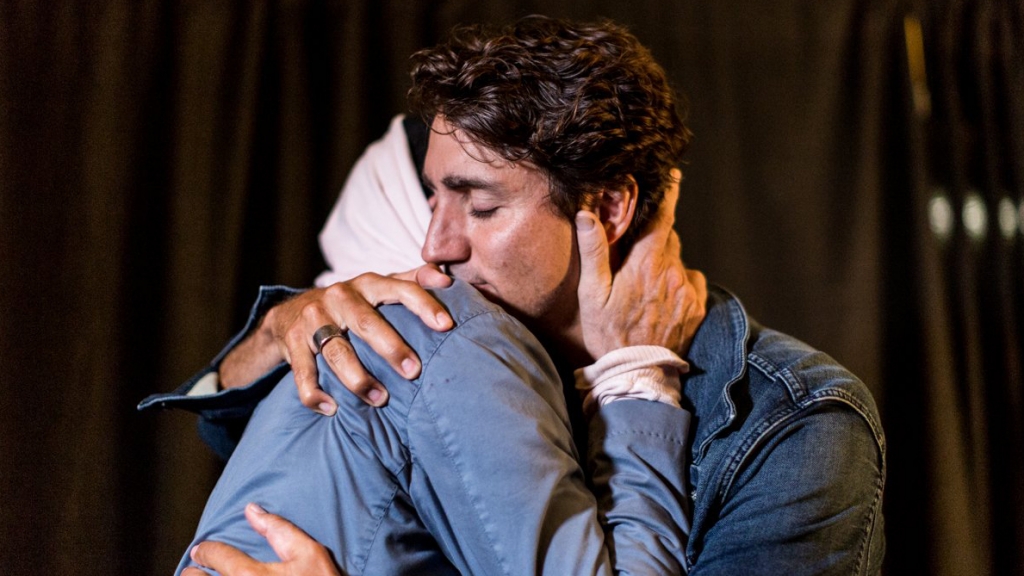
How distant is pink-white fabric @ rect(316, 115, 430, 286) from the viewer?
1466mm

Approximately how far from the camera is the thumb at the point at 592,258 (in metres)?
1.25

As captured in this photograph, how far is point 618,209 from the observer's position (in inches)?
53.0

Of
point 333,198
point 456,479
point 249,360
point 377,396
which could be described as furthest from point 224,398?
point 333,198

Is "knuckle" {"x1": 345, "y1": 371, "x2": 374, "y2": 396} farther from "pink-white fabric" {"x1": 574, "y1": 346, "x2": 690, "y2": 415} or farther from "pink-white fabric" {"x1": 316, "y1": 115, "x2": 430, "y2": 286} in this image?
"pink-white fabric" {"x1": 316, "y1": 115, "x2": 430, "y2": 286}

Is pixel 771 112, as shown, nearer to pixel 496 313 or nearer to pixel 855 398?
pixel 855 398

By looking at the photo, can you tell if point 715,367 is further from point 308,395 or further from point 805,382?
point 308,395

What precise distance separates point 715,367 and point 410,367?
20.5 inches

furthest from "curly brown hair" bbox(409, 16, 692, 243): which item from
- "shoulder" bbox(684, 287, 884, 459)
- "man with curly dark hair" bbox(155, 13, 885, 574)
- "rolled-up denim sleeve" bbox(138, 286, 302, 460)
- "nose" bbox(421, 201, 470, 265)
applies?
"rolled-up denim sleeve" bbox(138, 286, 302, 460)

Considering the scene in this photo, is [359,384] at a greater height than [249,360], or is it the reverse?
[359,384]

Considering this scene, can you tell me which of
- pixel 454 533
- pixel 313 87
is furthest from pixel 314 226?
pixel 454 533

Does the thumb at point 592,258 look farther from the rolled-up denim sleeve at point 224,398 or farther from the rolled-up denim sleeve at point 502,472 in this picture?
the rolled-up denim sleeve at point 224,398

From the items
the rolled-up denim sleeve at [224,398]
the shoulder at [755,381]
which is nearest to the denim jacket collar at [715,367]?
the shoulder at [755,381]

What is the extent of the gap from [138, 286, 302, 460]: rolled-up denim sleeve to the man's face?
0.31 metres

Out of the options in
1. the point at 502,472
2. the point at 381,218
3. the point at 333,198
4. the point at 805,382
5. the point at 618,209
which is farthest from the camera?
the point at 333,198
